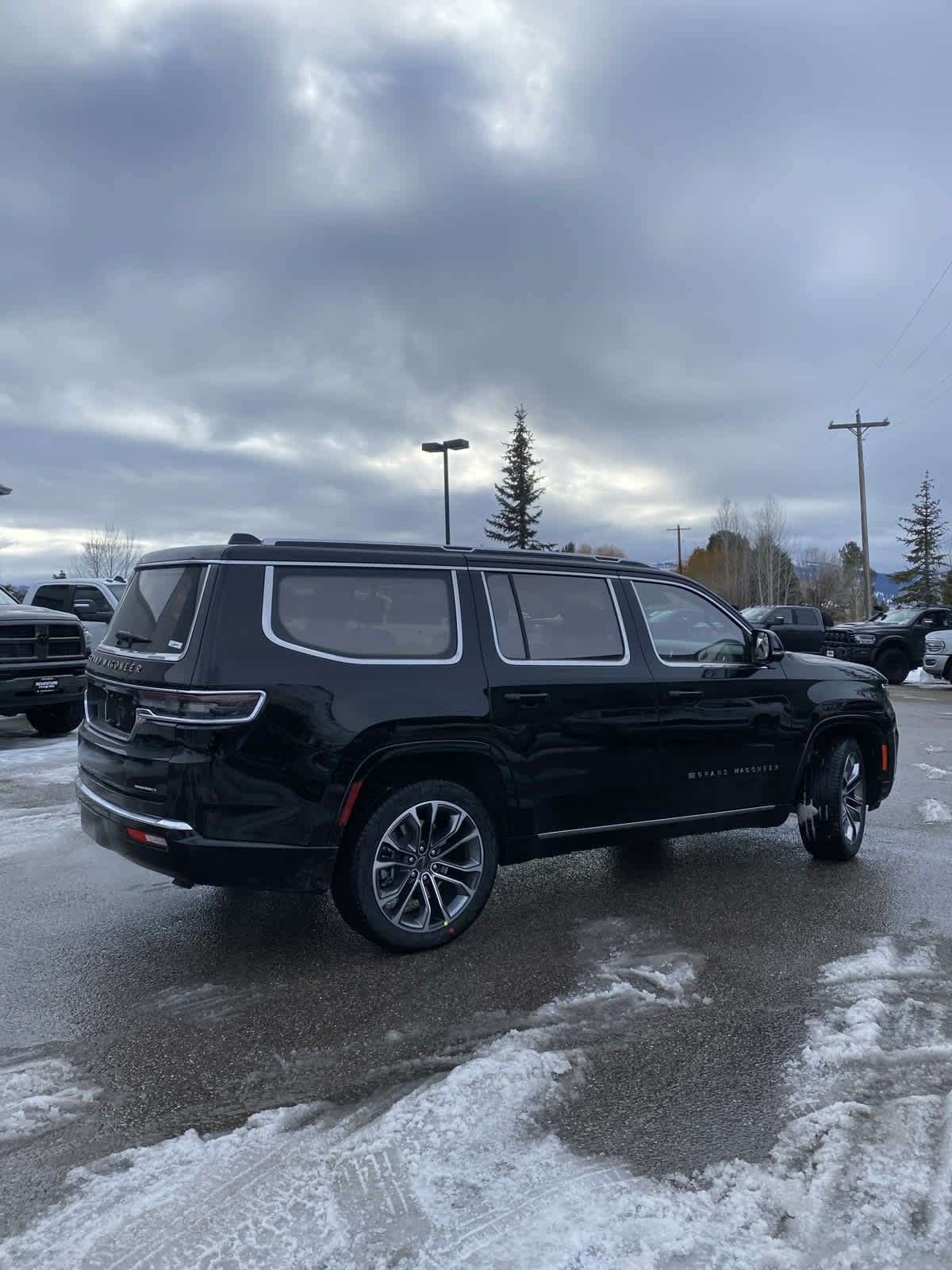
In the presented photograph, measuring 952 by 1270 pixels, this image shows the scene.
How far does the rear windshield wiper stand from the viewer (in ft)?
13.8

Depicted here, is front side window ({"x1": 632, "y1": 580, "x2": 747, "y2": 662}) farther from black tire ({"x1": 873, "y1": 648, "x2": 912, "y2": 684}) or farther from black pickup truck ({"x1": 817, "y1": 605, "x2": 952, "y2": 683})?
black tire ({"x1": 873, "y1": 648, "x2": 912, "y2": 684})

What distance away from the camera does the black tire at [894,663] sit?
21.3 meters

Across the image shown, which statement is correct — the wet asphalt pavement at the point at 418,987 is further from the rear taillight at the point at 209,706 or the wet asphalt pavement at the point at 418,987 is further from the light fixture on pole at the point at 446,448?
the light fixture on pole at the point at 446,448

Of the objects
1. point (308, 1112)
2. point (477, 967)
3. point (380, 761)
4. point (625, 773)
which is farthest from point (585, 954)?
point (308, 1112)

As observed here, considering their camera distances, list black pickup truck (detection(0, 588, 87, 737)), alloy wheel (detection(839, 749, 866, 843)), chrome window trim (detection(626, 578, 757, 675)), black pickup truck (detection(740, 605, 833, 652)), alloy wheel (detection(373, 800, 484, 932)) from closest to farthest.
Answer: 1. alloy wheel (detection(373, 800, 484, 932))
2. chrome window trim (detection(626, 578, 757, 675))
3. alloy wheel (detection(839, 749, 866, 843))
4. black pickup truck (detection(0, 588, 87, 737))
5. black pickup truck (detection(740, 605, 833, 652))

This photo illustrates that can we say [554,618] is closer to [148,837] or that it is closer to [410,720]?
[410,720]

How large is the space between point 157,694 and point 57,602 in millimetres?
12949

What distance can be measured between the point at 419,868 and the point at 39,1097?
5.68ft

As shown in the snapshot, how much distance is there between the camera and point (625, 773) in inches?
190

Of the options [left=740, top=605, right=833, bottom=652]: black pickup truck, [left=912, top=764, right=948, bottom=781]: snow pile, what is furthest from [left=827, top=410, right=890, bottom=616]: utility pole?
[left=912, top=764, right=948, bottom=781]: snow pile

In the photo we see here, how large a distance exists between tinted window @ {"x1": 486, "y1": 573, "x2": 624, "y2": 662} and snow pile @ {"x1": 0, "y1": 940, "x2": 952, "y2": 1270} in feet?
6.69

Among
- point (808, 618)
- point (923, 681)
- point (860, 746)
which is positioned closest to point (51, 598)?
point (860, 746)

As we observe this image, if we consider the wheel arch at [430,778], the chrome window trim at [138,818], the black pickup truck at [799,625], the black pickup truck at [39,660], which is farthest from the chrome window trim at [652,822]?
the black pickup truck at [799,625]

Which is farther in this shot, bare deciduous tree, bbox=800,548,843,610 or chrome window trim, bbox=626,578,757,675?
bare deciduous tree, bbox=800,548,843,610
